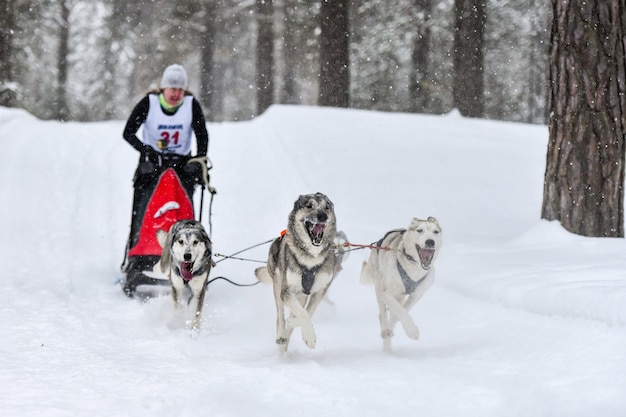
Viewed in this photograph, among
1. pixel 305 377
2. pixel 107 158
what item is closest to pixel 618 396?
pixel 305 377

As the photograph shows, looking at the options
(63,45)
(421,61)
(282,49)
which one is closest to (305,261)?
(421,61)

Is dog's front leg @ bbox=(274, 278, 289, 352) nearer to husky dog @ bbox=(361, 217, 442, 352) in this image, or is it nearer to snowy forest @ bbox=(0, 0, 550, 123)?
husky dog @ bbox=(361, 217, 442, 352)

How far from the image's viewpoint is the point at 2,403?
359cm

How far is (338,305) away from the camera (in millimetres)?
6812

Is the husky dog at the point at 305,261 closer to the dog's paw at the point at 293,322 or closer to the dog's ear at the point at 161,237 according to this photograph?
the dog's paw at the point at 293,322

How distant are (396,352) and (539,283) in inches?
49.4

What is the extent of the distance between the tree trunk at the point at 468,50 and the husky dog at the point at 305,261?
12.4 metres

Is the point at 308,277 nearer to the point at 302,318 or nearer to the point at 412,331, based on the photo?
the point at 302,318

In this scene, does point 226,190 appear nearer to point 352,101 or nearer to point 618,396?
point 618,396

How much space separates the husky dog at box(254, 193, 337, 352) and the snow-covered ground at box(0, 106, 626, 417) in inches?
11.5

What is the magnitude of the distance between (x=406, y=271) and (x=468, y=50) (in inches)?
483

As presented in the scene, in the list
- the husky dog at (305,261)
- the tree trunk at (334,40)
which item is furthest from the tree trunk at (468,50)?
the husky dog at (305,261)

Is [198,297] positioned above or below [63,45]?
below

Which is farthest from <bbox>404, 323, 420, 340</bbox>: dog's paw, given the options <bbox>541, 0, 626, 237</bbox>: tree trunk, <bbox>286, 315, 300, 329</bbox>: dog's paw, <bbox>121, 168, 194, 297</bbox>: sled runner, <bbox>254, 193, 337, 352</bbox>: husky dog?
<bbox>541, 0, 626, 237</bbox>: tree trunk
